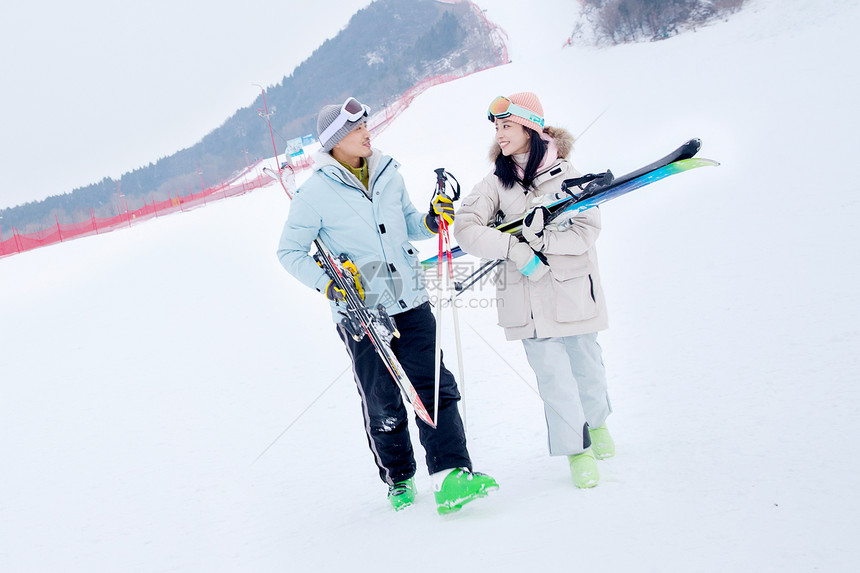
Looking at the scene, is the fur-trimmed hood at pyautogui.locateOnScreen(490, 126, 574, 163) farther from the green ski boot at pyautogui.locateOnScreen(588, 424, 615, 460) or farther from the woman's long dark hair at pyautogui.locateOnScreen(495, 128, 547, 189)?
the green ski boot at pyautogui.locateOnScreen(588, 424, 615, 460)

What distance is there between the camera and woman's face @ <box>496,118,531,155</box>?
2.55 meters

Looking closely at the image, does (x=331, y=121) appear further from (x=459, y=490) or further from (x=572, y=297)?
(x=459, y=490)

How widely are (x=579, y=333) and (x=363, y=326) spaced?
942 mm

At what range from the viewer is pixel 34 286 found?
383 inches

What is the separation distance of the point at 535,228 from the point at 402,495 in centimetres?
137

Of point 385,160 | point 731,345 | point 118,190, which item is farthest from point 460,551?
point 118,190

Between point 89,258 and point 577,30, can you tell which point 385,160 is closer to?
point 89,258

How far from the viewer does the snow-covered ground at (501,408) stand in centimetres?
194

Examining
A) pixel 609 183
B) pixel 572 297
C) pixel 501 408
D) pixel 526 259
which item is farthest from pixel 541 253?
pixel 501 408

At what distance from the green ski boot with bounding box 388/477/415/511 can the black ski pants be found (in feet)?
0.10

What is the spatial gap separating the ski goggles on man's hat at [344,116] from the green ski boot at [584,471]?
172 centimetres

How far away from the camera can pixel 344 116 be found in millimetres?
2539

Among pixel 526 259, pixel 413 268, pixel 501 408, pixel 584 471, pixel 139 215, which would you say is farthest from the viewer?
pixel 139 215

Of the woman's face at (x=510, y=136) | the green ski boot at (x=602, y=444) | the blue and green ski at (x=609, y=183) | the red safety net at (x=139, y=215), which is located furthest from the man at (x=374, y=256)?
the red safety net at (x=139, y=215)
